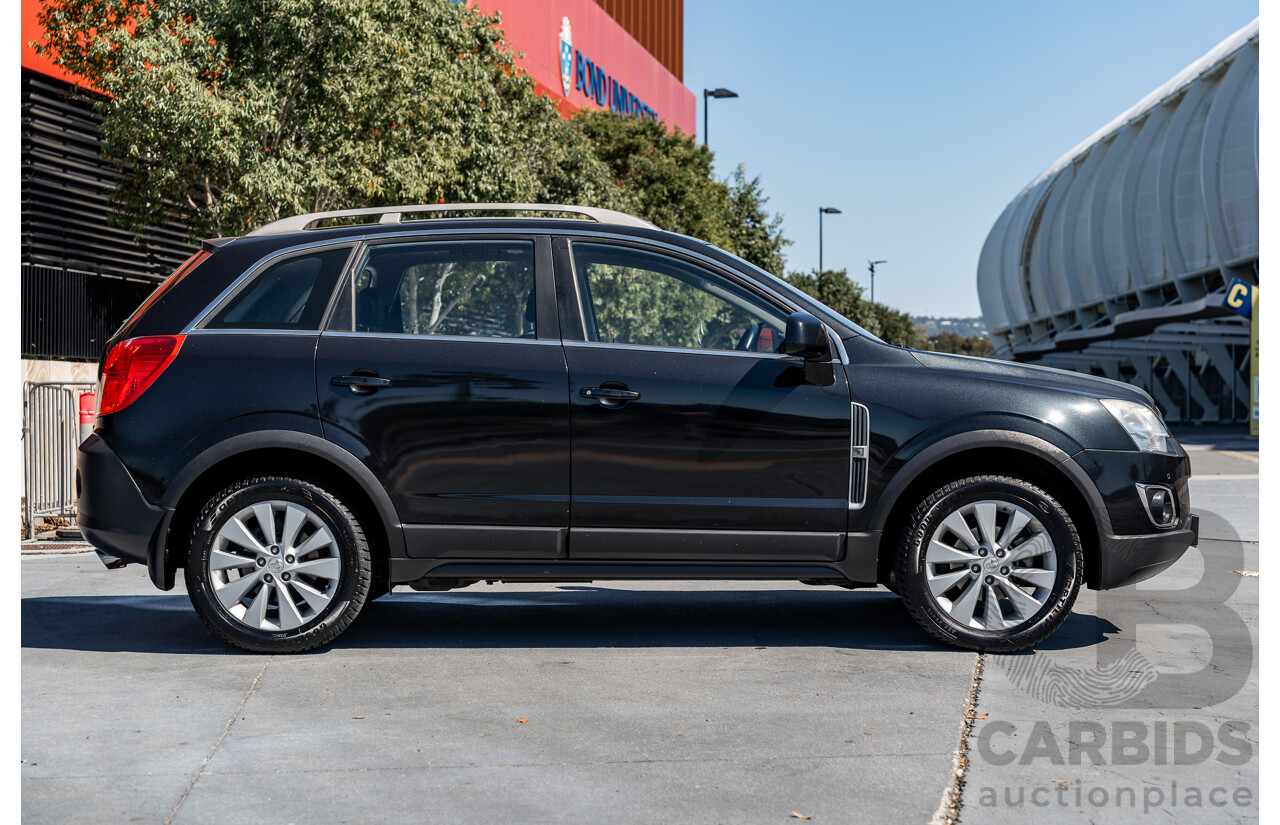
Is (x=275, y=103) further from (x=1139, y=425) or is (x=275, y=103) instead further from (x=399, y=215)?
(x=1139, y=425)

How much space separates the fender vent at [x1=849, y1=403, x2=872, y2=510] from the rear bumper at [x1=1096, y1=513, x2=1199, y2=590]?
113 cm

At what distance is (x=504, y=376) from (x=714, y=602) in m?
2.33

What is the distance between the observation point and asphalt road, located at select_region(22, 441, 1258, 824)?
3.62 metres

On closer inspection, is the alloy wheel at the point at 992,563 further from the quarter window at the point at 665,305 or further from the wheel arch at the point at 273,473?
the wheel arch at the point at 273,473

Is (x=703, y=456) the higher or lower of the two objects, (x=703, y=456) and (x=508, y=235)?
the lower

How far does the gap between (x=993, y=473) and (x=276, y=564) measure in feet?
10.9

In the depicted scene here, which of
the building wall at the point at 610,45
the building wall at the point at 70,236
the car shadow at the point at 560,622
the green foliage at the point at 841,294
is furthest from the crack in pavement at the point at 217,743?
the green foliage at the point at 841,294

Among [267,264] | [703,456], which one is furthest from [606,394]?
[267,264]

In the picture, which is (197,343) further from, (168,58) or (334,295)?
(168,58)

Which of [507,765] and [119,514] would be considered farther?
[119,514]

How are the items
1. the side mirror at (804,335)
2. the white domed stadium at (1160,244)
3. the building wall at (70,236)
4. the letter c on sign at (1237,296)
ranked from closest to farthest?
the side mirror at (804,335)
the building wall at (70,236)
the letter c on sign at (1237,296)
the white domed stadium at (1160,244)

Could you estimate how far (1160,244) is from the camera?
179ft

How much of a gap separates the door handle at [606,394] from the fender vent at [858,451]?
39.2 inches

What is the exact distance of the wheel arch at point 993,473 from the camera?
543 centimetres
